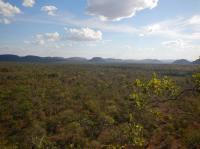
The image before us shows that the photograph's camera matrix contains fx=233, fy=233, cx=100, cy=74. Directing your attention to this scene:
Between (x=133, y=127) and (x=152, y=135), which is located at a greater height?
(x=133, y=127)

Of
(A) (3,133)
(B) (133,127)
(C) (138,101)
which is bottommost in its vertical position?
(A) (3,133)

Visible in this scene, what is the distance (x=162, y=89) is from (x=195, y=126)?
50.1 ft

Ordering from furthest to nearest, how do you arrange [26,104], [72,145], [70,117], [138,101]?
[26,104] < [70,117] < [72,145] < [138,101]

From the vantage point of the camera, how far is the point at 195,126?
1839 cm

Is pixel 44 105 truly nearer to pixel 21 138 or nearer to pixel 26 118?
pixel 26 118

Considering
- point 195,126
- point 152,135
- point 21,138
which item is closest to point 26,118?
point 21,138

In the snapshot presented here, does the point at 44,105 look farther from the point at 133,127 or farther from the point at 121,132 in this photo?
the point at 133,127

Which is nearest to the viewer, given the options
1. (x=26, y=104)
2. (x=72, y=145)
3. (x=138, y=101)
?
(x=138, y=101)

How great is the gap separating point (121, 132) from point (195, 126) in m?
5.94

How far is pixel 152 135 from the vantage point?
1795 centimetres

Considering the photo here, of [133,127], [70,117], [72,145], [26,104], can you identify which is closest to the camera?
[133,127]

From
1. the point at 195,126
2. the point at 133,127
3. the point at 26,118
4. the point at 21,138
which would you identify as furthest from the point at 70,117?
the point at 133,127

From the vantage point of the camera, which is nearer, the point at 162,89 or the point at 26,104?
the point at 162,89

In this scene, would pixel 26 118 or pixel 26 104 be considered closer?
pixel 26 118
